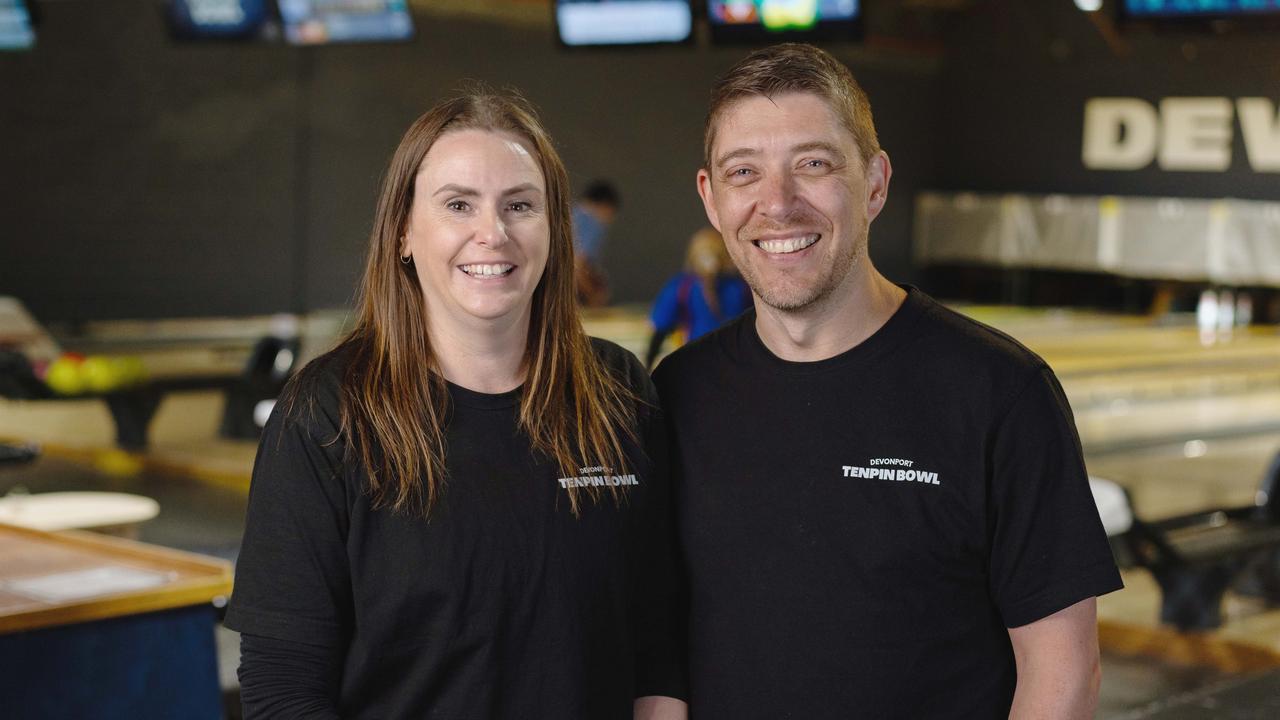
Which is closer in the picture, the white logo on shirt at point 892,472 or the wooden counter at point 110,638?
the white logo on shirt at point 892,472

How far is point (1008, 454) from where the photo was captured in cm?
166

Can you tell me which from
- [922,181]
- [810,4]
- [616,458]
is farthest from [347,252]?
[616,458]

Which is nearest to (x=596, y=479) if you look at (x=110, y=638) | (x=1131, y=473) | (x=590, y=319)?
(x=110, y=638)

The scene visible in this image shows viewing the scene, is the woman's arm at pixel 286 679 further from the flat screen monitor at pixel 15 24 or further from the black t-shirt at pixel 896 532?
the flat screen monitor at pixel 15 24

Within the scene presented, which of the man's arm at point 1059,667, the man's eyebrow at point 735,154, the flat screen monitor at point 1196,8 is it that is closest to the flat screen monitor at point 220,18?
the flat screen monitor at point 1196,8

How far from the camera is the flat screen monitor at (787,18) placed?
23.1ft

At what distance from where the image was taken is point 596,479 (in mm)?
1712

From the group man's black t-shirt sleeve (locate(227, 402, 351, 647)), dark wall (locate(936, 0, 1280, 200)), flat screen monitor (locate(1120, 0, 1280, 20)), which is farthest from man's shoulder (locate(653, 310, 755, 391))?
dark wall (locate(936, 0, 1280, 200))

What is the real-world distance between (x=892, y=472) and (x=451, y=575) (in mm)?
514

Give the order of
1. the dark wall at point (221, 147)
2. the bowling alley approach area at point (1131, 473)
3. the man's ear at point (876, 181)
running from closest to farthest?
the man's ear at point (876, 181), the bowling alley approach area at point (1131, 473), the dark wall at point (221, 147)

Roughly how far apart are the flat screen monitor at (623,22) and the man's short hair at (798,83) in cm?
548

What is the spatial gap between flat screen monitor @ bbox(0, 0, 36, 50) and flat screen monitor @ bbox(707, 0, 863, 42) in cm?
351

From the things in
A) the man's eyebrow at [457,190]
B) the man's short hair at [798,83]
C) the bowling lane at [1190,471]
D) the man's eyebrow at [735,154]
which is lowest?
the bowling lane at [1190,471]

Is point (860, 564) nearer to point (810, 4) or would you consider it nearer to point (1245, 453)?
point (810, 4)
